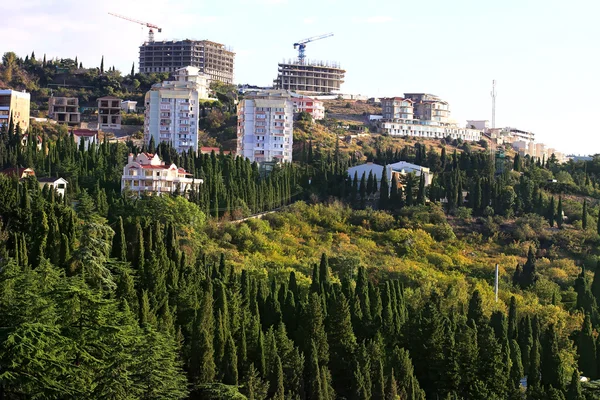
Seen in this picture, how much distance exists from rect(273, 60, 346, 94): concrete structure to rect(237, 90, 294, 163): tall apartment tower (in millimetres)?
40709

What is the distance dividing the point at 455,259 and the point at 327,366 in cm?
2833

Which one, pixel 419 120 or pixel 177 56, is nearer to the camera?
pixel 419 120

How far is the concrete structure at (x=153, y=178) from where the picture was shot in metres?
74.9

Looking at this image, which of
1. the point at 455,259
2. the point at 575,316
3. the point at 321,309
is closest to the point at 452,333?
the point at 321,309

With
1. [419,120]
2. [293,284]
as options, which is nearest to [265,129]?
[419,120]

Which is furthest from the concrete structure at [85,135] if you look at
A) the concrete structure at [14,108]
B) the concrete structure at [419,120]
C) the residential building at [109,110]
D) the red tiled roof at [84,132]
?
the concrete structure at [419,120]

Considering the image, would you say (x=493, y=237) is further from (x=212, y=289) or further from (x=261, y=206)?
(x=212, y=289)

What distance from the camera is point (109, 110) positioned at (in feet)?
372

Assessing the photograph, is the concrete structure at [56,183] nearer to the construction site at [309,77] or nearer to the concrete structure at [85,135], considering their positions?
the concrete structure at [85,135]

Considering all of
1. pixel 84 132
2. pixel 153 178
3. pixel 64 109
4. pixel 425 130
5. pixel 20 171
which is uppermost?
pixel 64 109

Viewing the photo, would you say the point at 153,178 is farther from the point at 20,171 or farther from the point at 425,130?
the point at 425,130

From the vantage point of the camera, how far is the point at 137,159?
78.0 metres

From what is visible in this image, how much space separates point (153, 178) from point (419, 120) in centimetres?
5996

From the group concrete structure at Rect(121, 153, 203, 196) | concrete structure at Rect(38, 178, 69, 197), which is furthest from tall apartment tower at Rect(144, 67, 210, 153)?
concrete structure at Rect(38, 178, 69, 197)
